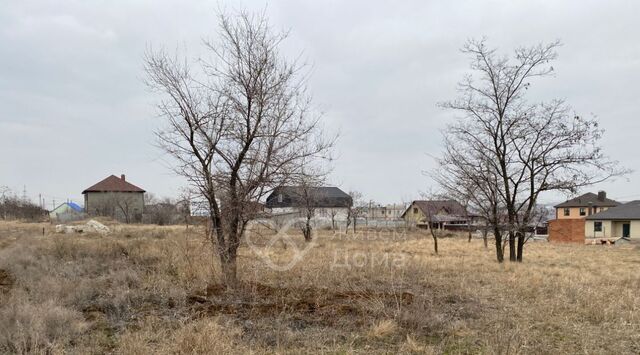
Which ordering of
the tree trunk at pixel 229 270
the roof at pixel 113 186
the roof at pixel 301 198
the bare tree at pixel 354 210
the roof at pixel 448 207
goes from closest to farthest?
the tree trunk at pixel 229 270
the roof at pixel 301 198
the roof at pixel 448 207
the bare tree at pixel 354 210
the roof at pixel 113 186

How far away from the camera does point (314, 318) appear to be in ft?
21.0

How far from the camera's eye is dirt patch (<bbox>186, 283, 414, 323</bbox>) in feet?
21.8

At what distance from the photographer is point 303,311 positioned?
677 cm

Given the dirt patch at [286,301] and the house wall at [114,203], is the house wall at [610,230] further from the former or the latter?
the house wall at [114,203]

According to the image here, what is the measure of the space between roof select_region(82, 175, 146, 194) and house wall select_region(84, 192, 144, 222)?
54cm

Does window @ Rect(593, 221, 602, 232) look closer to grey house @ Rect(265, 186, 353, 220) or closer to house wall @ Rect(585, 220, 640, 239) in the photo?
house wall @ Rect(585, 220, 640, 239)

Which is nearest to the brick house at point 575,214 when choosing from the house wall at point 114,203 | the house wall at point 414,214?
the house wall at point 414,214

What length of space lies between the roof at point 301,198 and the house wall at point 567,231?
71.9ft

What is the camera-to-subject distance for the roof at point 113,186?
65831 mm

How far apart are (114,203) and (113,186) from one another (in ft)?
16.5

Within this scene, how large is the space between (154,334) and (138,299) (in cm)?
232

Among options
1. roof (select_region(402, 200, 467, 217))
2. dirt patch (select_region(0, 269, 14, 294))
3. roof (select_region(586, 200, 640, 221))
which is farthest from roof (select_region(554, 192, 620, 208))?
dirt patch (select_region(0, 269, 14, 294))

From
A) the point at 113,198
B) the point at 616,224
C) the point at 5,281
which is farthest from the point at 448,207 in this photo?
the point at 113,198

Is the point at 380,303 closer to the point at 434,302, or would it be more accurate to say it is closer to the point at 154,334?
the point at 434,302
